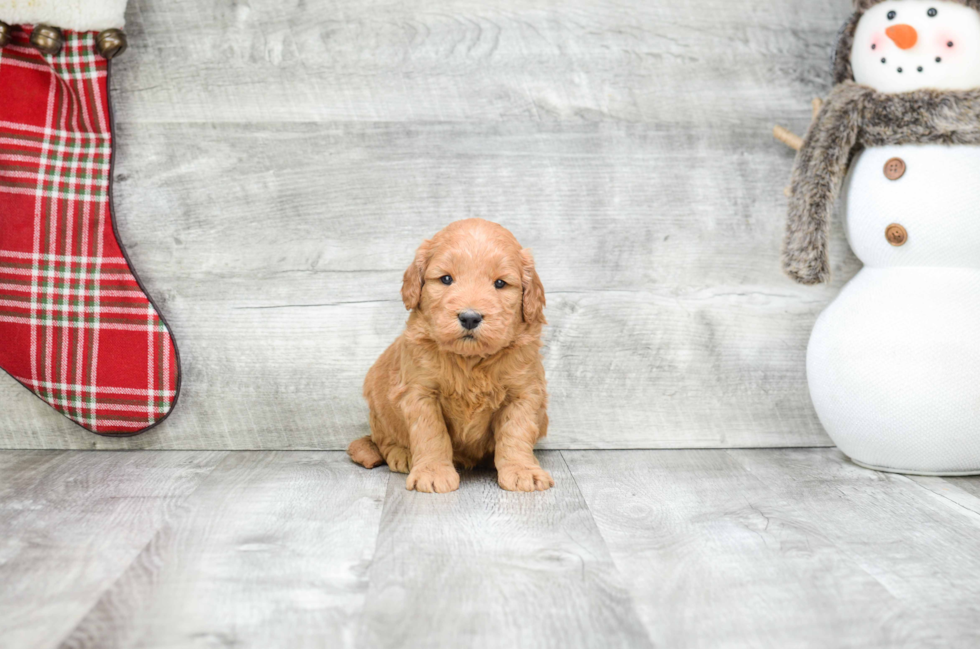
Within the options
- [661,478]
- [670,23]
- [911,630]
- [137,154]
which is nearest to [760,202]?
[670,23]

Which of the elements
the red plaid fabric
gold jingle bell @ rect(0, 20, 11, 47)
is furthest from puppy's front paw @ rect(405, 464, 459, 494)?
gold jingle bell @ rect(0, 20, 11, 47)

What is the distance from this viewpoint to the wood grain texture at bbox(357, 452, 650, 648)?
1.04 m

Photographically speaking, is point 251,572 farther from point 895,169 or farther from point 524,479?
point 895,169

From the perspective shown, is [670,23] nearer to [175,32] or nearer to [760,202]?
[760,202]

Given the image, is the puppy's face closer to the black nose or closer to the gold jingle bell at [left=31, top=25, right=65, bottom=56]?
the black nose

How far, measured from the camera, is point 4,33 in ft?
6.11

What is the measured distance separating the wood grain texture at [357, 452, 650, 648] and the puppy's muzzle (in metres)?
0.34

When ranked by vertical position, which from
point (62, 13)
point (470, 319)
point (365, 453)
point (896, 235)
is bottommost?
point (365, 453)

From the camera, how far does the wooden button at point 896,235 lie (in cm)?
180

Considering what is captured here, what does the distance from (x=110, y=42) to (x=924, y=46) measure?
1.83m

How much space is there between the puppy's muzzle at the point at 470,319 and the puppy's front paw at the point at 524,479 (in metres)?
0.34

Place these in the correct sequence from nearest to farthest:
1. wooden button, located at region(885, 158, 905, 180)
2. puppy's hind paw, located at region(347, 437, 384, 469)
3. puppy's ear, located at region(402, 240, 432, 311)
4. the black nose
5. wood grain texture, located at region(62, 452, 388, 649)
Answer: wood grain texture, located at region(62, 452, 388, 649) < the black nose < puppy's ear, located at region(402, 240, 432, 311) < wooden button, located at region(885, 158, 905, 180) < puppy's hind paw, located at region(347, 437, 384, 469)

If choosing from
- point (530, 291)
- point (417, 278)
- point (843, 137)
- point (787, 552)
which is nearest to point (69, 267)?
point (417, 278)

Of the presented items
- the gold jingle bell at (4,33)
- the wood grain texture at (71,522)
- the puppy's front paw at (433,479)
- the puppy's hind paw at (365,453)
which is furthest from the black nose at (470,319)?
the gold jingle bell at (4,33)
